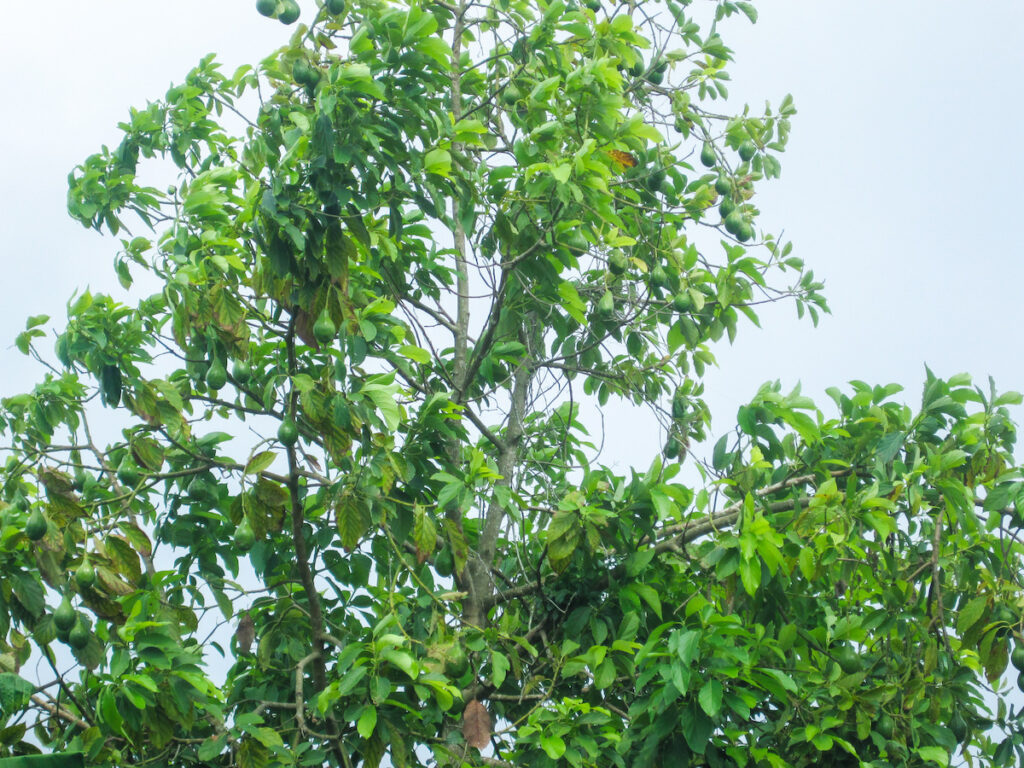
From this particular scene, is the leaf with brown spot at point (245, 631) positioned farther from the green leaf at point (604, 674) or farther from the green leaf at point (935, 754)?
the green leaf at point (935, 754)

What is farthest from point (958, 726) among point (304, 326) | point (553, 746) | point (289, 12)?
point (289, 12)

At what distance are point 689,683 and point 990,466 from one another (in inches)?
49.4

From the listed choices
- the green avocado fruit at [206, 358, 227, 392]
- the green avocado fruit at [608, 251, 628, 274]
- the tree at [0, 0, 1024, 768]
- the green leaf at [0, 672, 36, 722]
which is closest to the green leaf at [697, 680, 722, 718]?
the tree at [0, 0, 1024, 768]

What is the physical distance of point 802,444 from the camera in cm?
392

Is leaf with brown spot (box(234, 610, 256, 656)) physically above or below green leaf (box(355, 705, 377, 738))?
above

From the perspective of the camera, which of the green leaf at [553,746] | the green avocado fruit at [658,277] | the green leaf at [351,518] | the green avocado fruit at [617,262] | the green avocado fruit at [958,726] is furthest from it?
the green avocado fruit at [658,277]

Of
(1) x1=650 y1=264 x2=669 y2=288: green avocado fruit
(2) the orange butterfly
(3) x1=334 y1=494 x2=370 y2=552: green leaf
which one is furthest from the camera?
(1) x1=650 y1=264 x2=669 y2=288: green avocado fruit

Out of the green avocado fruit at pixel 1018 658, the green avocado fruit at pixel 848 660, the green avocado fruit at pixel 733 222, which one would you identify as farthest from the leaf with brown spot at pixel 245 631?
the green avocado fruit at pixel 1018 658

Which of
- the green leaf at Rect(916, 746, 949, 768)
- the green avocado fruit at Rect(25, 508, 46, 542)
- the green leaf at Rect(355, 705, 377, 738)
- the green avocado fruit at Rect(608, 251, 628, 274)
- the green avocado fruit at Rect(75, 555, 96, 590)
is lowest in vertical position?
the green leaf at Rect(916, 746, 949, 768)

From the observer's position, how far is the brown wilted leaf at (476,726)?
331cm

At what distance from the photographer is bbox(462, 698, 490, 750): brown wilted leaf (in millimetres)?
3312

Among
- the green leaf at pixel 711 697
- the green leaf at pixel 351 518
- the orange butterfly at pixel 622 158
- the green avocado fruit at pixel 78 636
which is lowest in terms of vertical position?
the green leaf at pixel 711 697

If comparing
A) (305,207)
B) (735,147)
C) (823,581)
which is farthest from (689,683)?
(735,147)

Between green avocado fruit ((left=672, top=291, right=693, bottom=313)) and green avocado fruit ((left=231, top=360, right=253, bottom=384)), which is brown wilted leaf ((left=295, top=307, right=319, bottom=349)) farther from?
green avocado fruit ((left=672, top=291, right=693, bottom=313))
